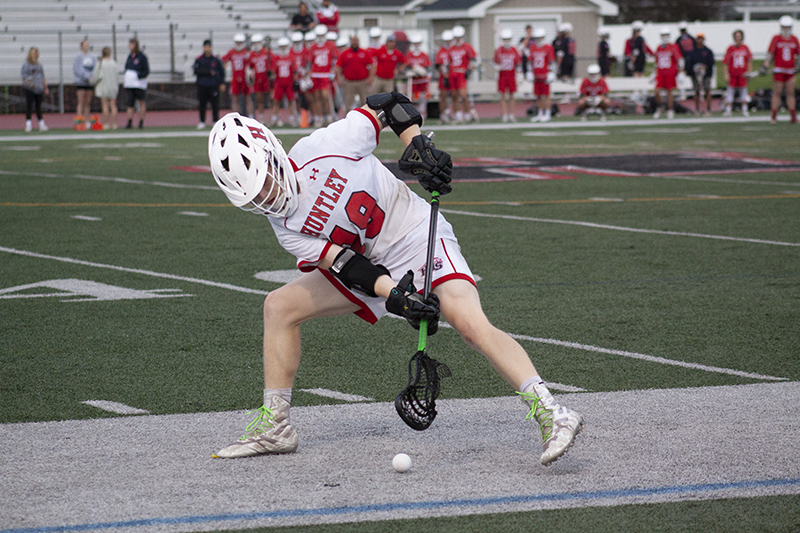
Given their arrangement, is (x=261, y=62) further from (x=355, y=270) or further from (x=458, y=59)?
(x=355, y=270)

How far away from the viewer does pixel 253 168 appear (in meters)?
3.90

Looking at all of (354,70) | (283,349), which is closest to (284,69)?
(354,70)

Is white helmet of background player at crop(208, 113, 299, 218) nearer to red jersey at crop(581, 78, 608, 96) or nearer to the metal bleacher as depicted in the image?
red jersey at crop(581, 78, 608, 96)

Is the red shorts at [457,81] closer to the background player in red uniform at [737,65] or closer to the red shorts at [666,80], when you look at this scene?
the red shorts at [666,80]

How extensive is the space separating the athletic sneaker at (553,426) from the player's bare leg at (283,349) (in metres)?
0.84

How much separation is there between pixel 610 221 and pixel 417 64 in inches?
697

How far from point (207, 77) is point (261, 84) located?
5.32 ft

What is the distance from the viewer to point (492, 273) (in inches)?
320

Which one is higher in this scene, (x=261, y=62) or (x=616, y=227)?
(x=261, y=62)

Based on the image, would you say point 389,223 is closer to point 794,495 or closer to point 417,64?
point 794,495

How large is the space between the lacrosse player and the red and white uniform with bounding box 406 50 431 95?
23559 millimetres

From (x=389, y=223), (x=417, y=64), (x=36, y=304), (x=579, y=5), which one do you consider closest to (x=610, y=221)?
(x=36, y=304)

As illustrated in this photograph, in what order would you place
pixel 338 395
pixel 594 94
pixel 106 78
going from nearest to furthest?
pixel 338 395 < pixel 106 78 < pixel 594 94

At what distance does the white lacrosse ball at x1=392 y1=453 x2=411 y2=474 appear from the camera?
13.0 ft
